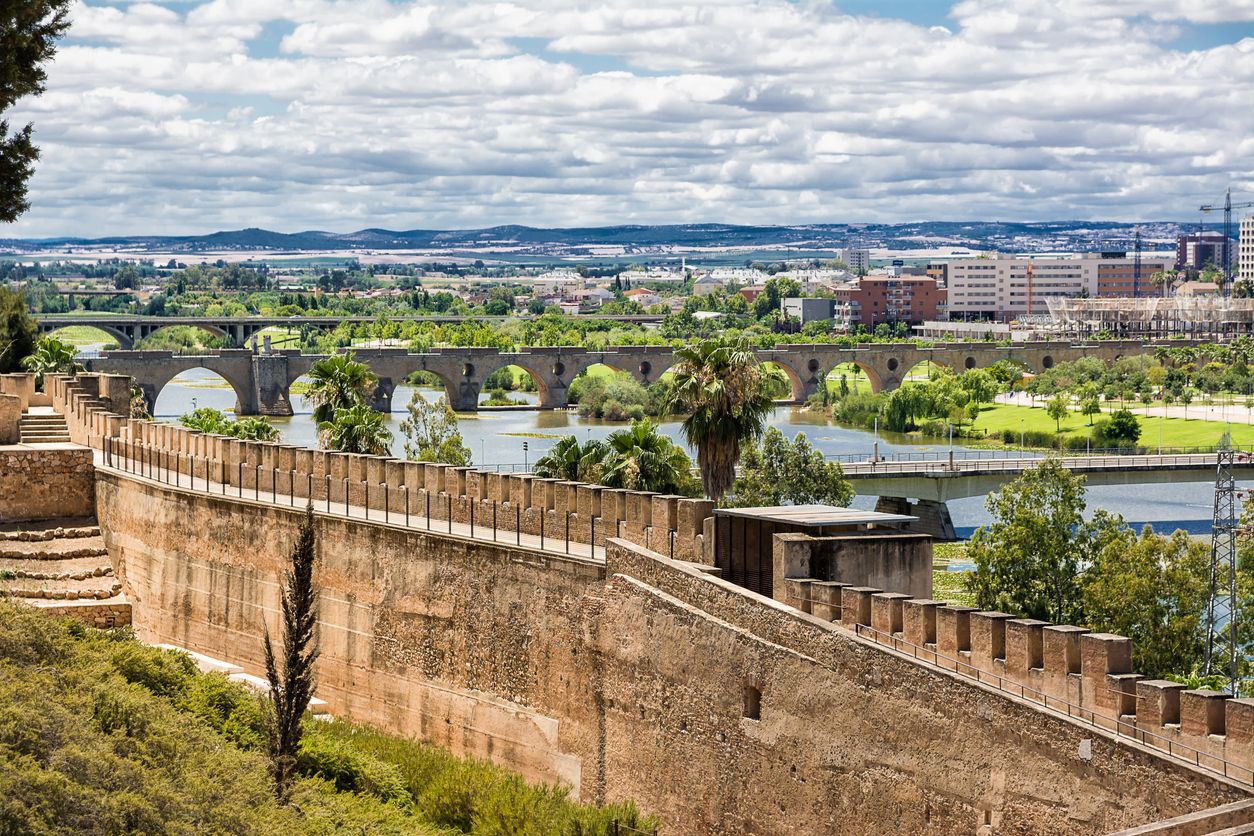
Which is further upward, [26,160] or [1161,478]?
[26,160]

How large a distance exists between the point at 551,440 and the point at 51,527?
55016 millimetres

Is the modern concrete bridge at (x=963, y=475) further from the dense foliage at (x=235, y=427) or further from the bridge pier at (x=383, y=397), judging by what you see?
the bridge pier at (x=383, y=397)

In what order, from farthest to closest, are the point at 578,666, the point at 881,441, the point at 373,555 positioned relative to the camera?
the point at 881,441
the point at 373,555
the point at 578,666

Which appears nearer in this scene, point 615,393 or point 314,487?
point 314,487

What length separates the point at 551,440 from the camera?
286ft

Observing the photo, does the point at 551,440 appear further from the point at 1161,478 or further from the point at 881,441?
the point at 1161,478

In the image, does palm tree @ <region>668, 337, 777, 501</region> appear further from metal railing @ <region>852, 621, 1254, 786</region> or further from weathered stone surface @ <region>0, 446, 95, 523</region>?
metal railing @ <region>852, 621, 1254, 786</region>

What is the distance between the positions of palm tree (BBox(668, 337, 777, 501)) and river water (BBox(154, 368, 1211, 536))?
82.7 feet

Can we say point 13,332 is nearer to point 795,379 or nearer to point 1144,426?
point 1144,426

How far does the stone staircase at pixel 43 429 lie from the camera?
117 feet

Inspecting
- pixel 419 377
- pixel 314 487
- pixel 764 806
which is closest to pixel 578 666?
pixel 764 806

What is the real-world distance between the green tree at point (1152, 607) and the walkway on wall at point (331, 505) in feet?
38.7

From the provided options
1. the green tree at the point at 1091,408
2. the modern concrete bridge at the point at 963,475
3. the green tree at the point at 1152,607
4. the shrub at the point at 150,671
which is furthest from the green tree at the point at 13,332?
the green tree at the point at 1091,408

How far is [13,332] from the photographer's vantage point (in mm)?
51312
